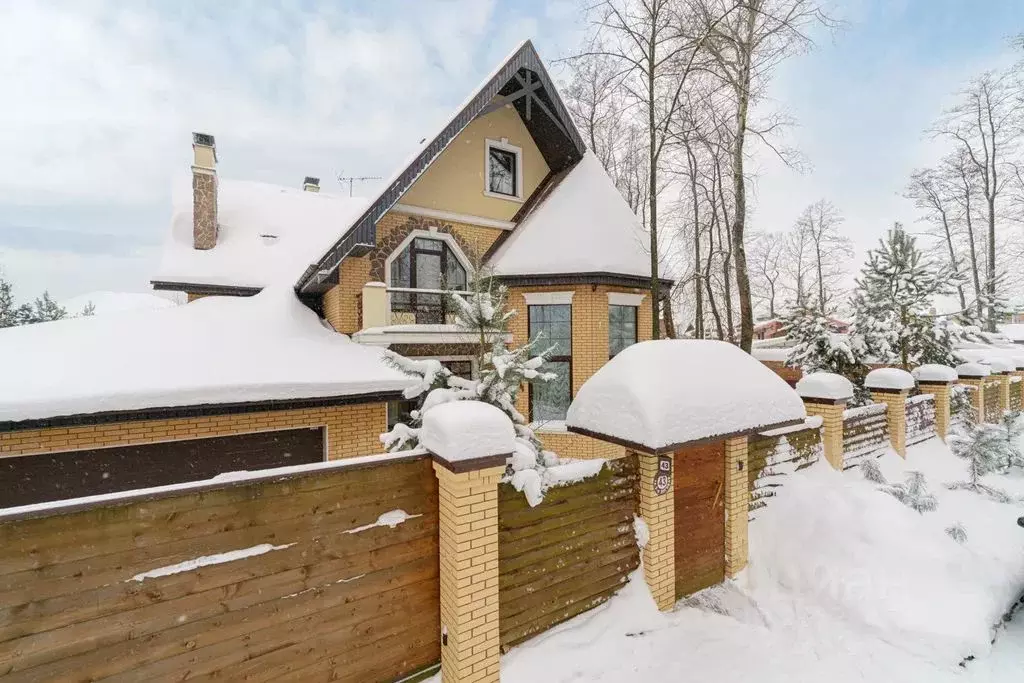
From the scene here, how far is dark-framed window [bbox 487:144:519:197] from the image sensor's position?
37.4 ft

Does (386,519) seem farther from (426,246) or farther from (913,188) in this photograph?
(913,188)

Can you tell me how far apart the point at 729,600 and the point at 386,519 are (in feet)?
14.1

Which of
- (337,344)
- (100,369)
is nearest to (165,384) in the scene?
(100,369)

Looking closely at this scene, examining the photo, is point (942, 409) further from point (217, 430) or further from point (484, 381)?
point (217, 430)

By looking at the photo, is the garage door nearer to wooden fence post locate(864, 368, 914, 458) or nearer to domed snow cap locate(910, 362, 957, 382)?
wooden fence post locate(864, 368, 914, 458)

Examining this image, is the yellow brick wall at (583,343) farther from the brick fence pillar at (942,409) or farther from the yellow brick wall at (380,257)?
the brick fence pillar at (942,409)

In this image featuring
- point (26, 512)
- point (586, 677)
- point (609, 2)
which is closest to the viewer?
point (26, 512)

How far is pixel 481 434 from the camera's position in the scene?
3.58 meters

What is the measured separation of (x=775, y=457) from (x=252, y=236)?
1377 centimetres

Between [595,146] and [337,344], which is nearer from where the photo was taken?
[337,344]

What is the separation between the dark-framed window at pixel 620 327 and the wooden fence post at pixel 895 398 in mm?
5114

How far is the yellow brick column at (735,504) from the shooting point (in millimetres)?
5711

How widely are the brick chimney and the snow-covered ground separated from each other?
12.6 metres

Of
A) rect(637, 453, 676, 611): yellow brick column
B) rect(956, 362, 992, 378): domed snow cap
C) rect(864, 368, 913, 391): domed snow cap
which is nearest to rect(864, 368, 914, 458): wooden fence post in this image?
rect(864, 368, 913, 391): domed snow cap
